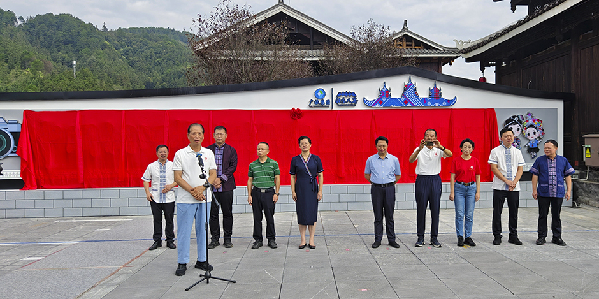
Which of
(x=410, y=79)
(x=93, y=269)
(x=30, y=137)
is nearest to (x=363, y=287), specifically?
(x=93, y=269)

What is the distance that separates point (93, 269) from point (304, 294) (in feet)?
10.2

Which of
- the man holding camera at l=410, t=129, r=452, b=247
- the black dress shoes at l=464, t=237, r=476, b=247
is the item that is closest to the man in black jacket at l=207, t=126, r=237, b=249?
the man holding camera at l=410, t=129, r=452, b=247

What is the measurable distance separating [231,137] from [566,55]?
957 cm

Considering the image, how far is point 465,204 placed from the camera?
6859 millimetres

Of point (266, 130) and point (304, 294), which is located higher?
point (266, 130)

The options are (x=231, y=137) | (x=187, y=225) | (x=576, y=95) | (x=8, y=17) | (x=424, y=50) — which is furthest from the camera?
(x=8, y=17)

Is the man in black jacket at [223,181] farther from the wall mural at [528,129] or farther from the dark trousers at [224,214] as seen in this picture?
the wall mural at [528,129]

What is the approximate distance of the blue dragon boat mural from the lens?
34.7ft

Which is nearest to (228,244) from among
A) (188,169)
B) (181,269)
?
(181,269)

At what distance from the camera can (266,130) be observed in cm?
1048

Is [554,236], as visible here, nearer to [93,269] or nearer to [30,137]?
[93,269]

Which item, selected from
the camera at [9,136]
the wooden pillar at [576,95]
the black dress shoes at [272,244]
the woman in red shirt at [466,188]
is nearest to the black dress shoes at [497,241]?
the woman in red shirt at [466,188]

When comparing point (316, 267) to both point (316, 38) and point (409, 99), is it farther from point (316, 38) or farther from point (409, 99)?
point (316, 38)

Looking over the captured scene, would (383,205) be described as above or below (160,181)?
below
